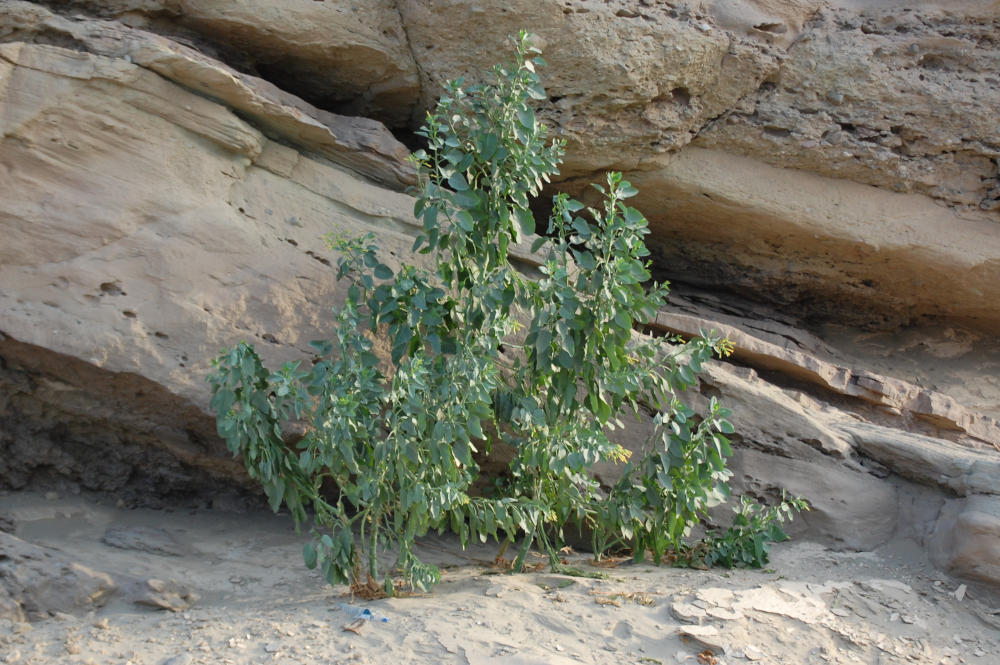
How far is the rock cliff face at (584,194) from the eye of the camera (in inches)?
179

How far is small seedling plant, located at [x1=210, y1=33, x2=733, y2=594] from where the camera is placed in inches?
148

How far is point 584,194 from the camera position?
21.7ft

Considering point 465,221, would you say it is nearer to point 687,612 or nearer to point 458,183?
point 458,183

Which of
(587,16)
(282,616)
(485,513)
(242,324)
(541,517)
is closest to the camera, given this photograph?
(282,616)

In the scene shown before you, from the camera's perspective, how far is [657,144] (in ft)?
20.4

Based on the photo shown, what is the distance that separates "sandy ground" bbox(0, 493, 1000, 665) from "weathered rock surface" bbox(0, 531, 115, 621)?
79 mm

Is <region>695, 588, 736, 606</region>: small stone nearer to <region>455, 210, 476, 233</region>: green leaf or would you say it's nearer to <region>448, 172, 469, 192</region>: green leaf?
<region>455, 210, 476, 233</region>: green leaf

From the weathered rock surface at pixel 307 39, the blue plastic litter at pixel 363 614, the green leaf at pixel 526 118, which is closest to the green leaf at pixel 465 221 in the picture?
the green leaf at pixel 526 118

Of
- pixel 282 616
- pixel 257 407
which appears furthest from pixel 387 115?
pixel 282 616

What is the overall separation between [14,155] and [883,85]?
17.3ft

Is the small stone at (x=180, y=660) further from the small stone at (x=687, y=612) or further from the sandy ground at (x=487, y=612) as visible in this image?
the small stone at (x=687, y=612)

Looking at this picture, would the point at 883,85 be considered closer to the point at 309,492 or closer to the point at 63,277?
the point at 309,492

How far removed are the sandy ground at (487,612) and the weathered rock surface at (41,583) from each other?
0.26 feet

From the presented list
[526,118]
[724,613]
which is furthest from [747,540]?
[526,118]
